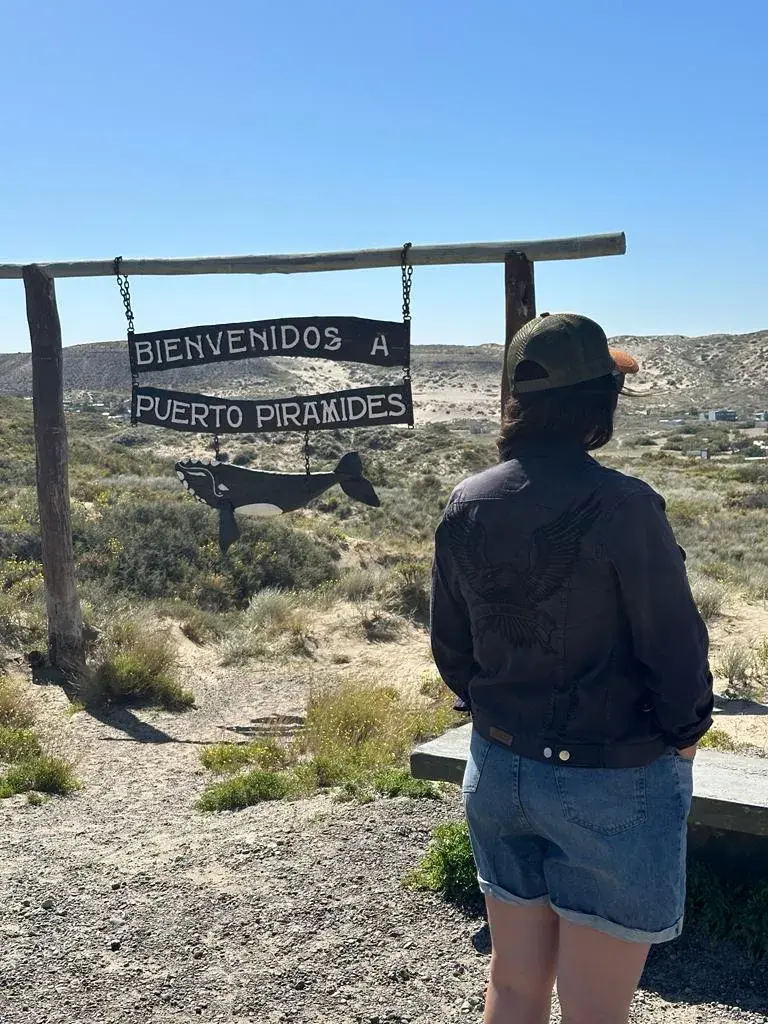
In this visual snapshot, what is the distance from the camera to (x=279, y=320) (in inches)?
252

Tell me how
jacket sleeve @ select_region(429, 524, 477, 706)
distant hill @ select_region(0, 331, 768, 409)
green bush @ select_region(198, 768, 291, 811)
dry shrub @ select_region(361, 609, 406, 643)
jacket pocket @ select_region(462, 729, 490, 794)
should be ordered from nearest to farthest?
jacket pocket @ select_region(462, 729, 490, 794) < jacket sleeve @ select_region(429, 524, 477, 706) < green bush @ select_region(198, 768, 291, 811) < dry shrub @ select_region(361, 609, 406, 643) < distant hill @ select_region(0, 331, 768, 409)

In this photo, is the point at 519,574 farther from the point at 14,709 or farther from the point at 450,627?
the point at 14,709

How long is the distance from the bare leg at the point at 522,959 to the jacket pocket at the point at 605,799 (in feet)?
0.91

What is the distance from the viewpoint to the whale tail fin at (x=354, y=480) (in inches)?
257

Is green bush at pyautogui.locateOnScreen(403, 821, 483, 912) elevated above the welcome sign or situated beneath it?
situated beneath

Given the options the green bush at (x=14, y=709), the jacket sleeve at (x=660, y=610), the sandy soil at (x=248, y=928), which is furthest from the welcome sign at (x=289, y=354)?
the jacket sleeve at (x=660, y=610)

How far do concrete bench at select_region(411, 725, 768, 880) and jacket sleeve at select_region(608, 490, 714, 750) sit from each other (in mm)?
1626

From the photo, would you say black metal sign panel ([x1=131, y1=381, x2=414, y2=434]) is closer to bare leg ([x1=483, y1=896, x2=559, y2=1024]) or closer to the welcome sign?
the welcome sign

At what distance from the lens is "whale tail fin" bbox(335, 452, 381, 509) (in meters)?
6.53

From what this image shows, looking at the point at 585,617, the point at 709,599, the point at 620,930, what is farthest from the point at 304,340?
the point at 709,599

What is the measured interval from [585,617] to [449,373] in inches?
3032

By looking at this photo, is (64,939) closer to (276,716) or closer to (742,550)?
(276,716)

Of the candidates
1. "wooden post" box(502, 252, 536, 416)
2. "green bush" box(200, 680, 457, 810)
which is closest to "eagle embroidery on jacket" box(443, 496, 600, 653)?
"green bush" box(200, 680, 457, 810)

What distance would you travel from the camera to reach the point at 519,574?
6.18ft
